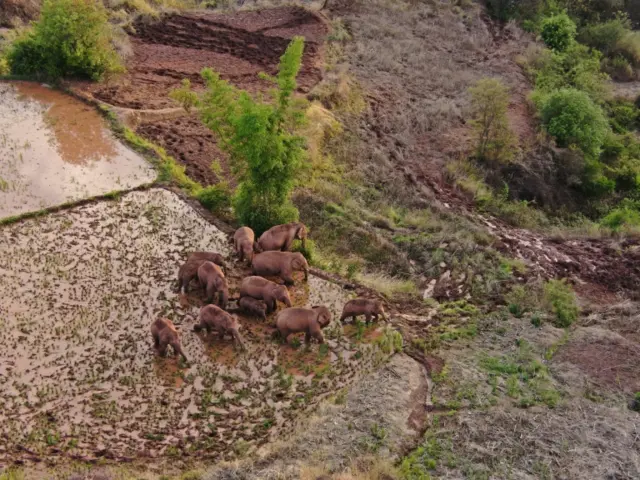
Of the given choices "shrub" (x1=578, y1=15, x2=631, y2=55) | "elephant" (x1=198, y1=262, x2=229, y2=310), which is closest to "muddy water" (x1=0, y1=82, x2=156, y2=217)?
"elephant" (x1=198, y1=262, x2=229, y2=310)

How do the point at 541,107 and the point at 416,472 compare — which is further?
the point at 541,107

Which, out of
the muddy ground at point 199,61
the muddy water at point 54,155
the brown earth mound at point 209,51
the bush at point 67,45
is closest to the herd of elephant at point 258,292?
the muddy ground at point 199,61

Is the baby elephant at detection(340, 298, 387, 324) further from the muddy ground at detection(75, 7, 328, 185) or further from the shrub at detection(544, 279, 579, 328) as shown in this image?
the muddy ground at detection(75, 7, 328, 185)

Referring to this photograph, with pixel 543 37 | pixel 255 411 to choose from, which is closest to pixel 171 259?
pixel 255 411

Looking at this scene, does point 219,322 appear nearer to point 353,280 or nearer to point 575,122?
point 353,280

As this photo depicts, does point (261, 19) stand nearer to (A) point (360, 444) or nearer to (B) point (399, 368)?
(B) point (399, 368)

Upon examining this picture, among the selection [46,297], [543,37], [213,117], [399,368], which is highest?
[543,37]
